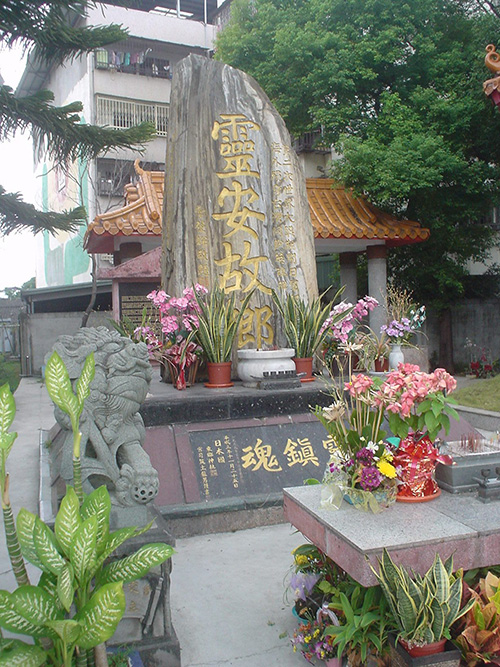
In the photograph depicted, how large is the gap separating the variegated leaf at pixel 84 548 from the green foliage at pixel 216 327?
3379mm

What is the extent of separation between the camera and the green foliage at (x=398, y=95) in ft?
32.1

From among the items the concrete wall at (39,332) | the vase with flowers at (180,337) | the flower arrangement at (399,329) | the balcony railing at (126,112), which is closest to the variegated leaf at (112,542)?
the vase with flowers at (180,337)

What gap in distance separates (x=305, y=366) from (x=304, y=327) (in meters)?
0.35

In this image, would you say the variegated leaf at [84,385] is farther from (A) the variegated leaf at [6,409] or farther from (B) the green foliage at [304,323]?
(B) the green foliage at [304,323]

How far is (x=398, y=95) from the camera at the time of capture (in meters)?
10.3

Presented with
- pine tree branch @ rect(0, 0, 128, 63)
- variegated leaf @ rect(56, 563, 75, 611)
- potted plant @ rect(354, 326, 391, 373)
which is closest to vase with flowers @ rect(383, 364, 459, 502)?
variegated leaf @ rect(56, 563, 75, 611)

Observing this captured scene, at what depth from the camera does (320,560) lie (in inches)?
111

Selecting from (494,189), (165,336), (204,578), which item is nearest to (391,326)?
(165,336)

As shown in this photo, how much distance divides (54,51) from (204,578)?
966 centimetres

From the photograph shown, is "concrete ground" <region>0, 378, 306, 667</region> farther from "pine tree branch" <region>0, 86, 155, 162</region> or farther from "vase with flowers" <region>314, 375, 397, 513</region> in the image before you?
"pine tree branch" <region>0, 86, 155, 162</region>

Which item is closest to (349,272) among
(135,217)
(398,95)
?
(398,95)

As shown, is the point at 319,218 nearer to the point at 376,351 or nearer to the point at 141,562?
the point at 376,351

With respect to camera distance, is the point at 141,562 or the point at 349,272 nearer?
the point at 141,562

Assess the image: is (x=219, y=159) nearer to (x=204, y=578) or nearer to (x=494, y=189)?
(x=204, y=578)
